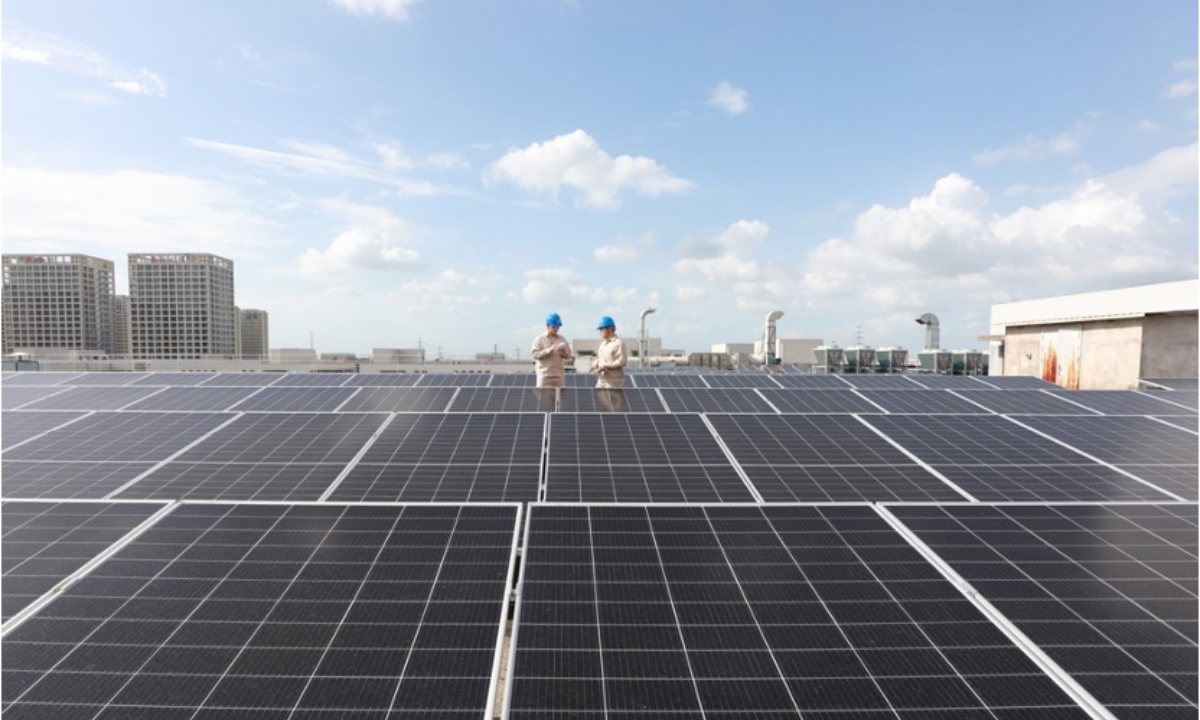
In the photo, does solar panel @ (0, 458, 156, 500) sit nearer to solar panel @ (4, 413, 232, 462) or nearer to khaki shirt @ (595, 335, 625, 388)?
solar panel @ (4, 413, 232, 462)

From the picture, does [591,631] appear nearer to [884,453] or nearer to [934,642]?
[934,642]

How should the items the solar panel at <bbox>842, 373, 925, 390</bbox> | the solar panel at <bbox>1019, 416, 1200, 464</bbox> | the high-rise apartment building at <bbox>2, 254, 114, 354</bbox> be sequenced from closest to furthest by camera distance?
the solar panel at <bbox>1019, 416, 1200, 464</bbox>, the solar panel at <bbox>842, 373, 925, 390</bbox>, the high-rise apartment building at <bbox>2, 254, 114, 354</bbox>

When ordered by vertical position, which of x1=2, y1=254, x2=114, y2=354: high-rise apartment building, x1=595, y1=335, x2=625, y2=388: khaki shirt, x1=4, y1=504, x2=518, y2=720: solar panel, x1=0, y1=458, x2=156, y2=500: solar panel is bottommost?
x1=4, y1=504, x2=518, y2=720: solar panel

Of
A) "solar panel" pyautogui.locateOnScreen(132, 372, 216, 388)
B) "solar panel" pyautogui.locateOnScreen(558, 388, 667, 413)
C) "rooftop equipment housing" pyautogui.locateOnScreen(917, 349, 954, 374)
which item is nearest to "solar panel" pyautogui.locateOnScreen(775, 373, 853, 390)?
"solar panel" pyautogui.locateOnScreen(558, 388, 667, 413)

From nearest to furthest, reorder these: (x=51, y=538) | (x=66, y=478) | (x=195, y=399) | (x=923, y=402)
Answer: (x=51, y=538), (x=66, y=478), (x=195, y=399), (x=923, y=402)

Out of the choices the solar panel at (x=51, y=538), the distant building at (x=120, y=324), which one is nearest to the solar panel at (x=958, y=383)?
the solar panel at (x=51, y=538)

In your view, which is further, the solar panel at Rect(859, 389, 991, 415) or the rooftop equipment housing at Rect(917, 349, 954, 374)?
the rooftop equipment housing at Rect(917, 349, 954, 374)

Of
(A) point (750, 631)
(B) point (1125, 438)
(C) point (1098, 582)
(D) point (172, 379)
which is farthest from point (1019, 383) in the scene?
(D) point (172, 379)

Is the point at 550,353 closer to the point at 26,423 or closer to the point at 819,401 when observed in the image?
the point at 819,401
